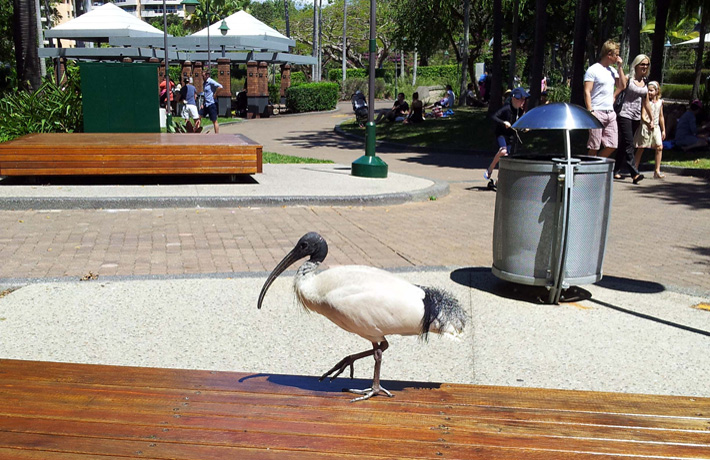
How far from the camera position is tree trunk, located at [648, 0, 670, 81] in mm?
20031

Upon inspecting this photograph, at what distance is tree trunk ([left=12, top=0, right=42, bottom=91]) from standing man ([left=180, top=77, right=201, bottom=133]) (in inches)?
174

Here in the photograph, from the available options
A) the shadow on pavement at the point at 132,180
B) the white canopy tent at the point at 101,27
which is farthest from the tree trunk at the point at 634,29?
the white canopy tent at the point at 101,27

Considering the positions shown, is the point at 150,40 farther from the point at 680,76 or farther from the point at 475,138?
the point at 680,76

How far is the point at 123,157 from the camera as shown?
11117mm

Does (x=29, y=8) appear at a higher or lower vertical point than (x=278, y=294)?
higher

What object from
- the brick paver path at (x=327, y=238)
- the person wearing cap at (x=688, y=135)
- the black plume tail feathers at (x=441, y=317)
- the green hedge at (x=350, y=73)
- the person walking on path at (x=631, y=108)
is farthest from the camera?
the green hedge at (x=350, y=73)

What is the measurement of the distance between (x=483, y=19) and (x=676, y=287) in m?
44.2

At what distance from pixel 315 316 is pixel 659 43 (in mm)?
19233

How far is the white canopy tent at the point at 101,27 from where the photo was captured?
26875mm

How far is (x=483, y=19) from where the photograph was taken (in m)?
47.7

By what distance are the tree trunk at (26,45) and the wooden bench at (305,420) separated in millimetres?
14863

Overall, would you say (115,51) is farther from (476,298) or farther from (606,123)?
(476,298)

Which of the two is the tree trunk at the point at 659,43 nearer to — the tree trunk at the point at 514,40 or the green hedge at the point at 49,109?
the tree trunk at the point at 514,40

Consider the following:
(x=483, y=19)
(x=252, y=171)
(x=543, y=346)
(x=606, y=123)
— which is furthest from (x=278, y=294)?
(x=483, y=19)
